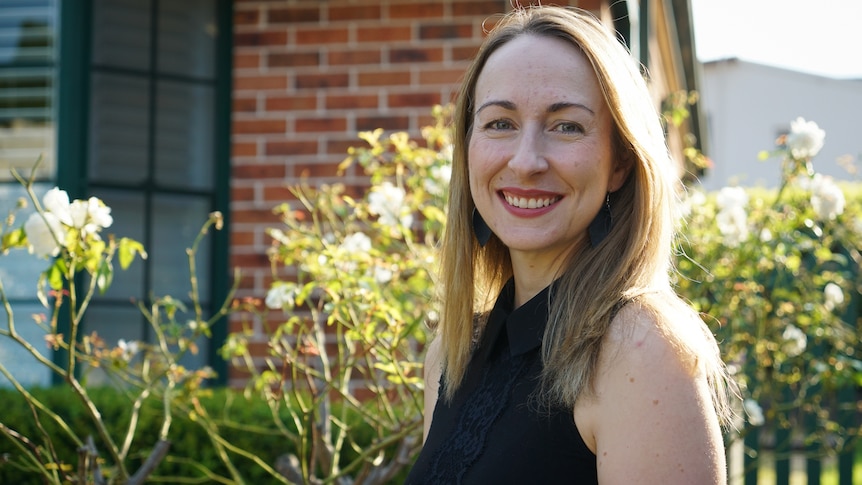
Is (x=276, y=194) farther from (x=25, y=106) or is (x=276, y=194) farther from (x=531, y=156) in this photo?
(x=531, y=156)

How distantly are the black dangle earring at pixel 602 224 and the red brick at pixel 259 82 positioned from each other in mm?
3363

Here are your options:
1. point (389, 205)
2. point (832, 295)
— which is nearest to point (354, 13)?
point (389, 205)

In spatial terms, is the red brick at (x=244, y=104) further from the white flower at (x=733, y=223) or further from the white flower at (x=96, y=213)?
the white flower at (x=96, y=213)

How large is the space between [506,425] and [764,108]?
31931mm

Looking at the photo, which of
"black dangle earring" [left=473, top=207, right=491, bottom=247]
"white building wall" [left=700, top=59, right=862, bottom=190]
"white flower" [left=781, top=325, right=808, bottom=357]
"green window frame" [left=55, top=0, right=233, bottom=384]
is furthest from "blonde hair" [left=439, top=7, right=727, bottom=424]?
"white building wall" [left=700, top=59, right=862, bottom=190]

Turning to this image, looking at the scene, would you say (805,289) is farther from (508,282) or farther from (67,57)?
(67,57)

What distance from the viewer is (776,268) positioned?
4.51 metres

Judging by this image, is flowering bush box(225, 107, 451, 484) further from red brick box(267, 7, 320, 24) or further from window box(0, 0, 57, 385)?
window box(0, 0, 57, 385)

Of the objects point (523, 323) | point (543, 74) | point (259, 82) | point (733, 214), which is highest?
point (259, 82)

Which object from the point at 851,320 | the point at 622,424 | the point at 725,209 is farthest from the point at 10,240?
the point at 851,320

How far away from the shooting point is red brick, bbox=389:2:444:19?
5.03 m

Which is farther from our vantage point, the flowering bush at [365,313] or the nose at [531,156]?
the flowering bush at [365,313]

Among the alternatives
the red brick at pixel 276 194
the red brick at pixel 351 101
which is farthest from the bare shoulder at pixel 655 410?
the red brick at pixel 276 194

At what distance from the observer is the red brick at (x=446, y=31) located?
4.96 metres
